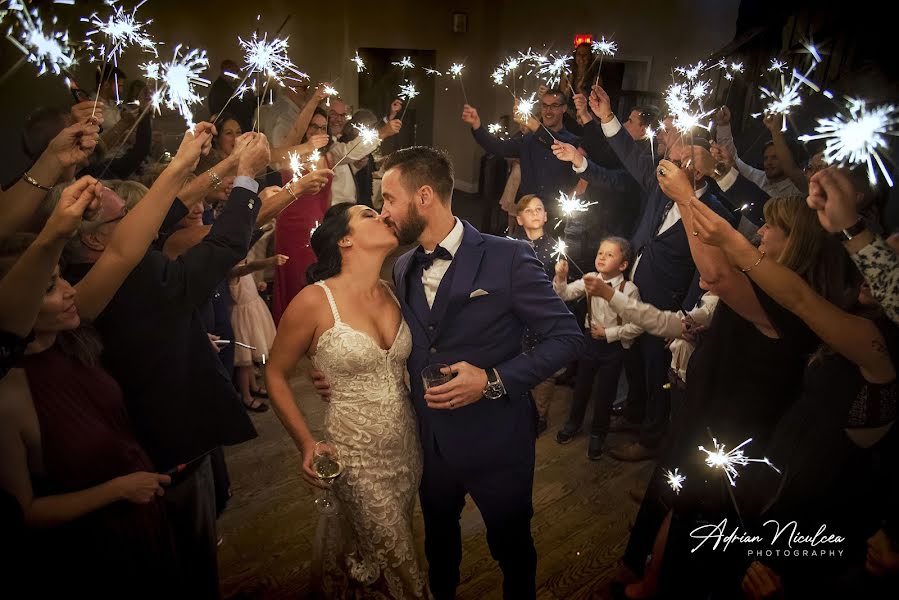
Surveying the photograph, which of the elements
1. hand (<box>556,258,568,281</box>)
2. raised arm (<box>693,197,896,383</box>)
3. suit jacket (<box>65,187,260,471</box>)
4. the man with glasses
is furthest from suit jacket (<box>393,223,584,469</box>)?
the man with glasses

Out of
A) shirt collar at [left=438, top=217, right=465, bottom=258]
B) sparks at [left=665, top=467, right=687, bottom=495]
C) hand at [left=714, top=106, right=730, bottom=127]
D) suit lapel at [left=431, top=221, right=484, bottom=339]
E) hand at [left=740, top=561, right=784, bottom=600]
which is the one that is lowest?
hand at [left=740, top=561, right=784, bottom=600]

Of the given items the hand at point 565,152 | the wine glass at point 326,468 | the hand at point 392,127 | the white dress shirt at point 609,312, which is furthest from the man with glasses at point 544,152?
the wine glass at point 326,468

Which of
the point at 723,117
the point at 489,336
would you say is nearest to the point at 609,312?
the point at 489,336

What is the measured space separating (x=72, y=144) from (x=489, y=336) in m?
1.73

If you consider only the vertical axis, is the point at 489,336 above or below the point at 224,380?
above

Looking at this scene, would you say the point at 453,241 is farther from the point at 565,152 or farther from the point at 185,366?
the point at 565,152

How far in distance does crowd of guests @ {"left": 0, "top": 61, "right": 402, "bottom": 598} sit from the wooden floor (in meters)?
0.30

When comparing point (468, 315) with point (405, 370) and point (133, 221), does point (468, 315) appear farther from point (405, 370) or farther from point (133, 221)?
point (133, 221)

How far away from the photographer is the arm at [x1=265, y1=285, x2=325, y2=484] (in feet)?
6.84

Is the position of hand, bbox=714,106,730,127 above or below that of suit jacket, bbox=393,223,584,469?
above

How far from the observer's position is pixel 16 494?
1420 millimetres

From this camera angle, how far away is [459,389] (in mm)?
1932

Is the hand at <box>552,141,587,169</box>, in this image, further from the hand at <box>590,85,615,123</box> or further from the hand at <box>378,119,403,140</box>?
the hand at <box>378,119,403,140</box>

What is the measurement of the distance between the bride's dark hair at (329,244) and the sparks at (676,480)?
5.21 feet
